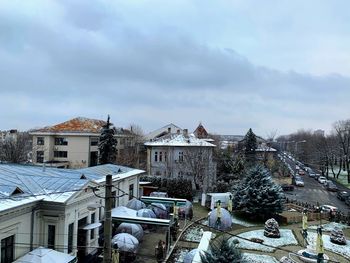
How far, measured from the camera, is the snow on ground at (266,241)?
72.8 ft

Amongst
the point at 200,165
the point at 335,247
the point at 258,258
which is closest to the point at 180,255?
the point at 258,258

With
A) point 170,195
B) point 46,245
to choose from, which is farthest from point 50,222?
point 170,195

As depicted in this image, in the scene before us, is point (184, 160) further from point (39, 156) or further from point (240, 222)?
point (39, 156)

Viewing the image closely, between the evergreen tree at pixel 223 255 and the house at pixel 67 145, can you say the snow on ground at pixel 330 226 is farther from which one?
the house at pixel 67 145

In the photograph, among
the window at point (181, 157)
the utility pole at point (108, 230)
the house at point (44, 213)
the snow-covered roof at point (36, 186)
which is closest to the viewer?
the utility pole at point (108, 230)

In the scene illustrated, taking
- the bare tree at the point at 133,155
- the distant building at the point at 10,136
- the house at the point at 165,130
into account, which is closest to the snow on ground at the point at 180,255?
the bare tree at the point at 133,155

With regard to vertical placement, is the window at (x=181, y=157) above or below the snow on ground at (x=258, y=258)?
above

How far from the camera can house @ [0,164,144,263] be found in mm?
14180

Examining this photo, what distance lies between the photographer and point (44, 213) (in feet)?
53.3

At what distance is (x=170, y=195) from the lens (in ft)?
124

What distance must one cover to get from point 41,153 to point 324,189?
42.9 m

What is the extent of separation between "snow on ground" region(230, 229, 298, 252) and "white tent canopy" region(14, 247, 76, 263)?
36.7 ft

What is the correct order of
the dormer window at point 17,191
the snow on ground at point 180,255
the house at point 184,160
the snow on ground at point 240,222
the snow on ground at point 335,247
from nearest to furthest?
1. the dormer window at point 17,191
2. the snow on ground at point 180,255
3. the snow on ground at point 335,247
4. the snow on ground at point 240,222
5. the house at point 184,160

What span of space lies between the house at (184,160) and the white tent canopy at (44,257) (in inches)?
1031
